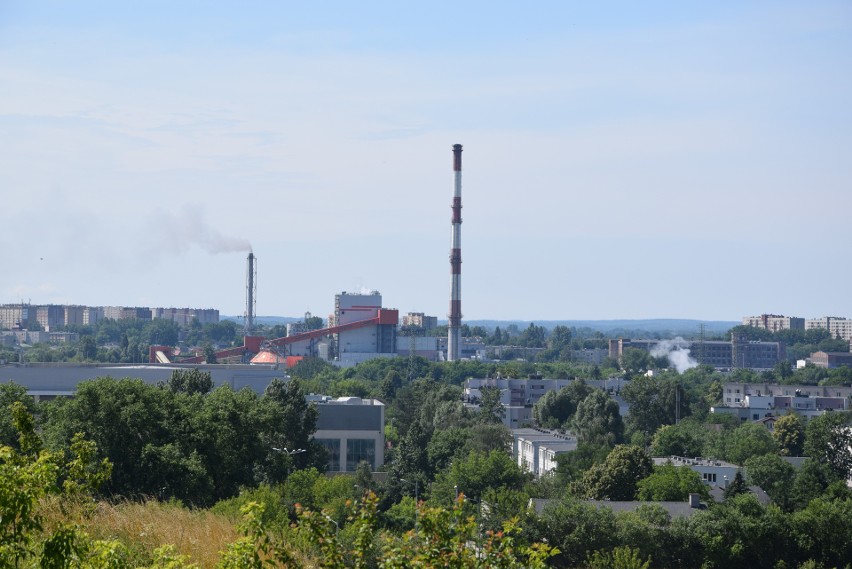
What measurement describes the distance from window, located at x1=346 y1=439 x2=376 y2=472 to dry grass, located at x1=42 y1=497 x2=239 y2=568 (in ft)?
105

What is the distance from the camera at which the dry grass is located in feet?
36.5

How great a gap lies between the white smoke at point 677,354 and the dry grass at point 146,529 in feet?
382

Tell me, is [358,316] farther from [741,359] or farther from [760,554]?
[760,554]

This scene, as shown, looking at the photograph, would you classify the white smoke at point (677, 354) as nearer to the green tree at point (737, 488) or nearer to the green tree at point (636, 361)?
the green tree at point (636, 361)

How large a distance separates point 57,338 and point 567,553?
151698 mm

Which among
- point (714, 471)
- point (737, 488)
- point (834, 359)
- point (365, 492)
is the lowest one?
point (714, 471)

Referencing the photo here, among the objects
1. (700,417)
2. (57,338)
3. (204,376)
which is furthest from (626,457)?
(57,338)

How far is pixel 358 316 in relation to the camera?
11062 cm

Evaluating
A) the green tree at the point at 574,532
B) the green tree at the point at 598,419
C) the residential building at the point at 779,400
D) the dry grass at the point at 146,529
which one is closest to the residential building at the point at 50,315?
the residential building at the point at 779,400

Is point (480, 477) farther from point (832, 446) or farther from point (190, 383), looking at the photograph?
point (832, 446)

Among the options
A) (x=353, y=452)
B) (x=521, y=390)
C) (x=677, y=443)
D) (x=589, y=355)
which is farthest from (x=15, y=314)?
(x=677, y=443)

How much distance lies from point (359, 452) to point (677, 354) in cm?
9959

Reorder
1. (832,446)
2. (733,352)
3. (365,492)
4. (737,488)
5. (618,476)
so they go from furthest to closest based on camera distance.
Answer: (733,352) < (832,446) < (737,488) < (618,476) < (365,492)

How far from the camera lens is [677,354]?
140 meters
